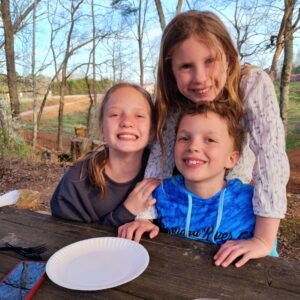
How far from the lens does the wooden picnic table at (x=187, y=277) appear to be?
0.91m

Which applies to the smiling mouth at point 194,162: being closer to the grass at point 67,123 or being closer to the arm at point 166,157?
the arm at point 166,157

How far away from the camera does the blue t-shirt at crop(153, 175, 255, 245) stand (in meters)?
1.32

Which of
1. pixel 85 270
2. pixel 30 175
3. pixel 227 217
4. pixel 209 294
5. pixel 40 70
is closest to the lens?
pixel 209 294

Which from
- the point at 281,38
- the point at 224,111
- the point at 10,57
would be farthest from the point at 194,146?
the point at 10,57

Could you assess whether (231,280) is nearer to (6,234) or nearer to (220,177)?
(220,177)

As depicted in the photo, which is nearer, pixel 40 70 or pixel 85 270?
pixel 85 270

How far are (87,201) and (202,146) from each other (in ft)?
2.07

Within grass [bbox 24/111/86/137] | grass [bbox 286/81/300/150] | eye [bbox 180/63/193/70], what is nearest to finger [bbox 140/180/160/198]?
eye [bbox 180/63/193/70]

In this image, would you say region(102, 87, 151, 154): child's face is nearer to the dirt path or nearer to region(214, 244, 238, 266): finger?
region(214, 244, 238, 266): finger

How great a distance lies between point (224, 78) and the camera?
1340mm

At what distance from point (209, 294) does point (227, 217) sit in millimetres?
481

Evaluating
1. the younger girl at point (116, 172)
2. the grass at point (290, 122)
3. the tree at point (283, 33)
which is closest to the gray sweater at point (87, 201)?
the younger girl at point (116, 172)

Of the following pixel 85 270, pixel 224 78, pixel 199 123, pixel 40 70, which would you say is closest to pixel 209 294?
pixel 85 270

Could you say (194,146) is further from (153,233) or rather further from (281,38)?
(281,38)
